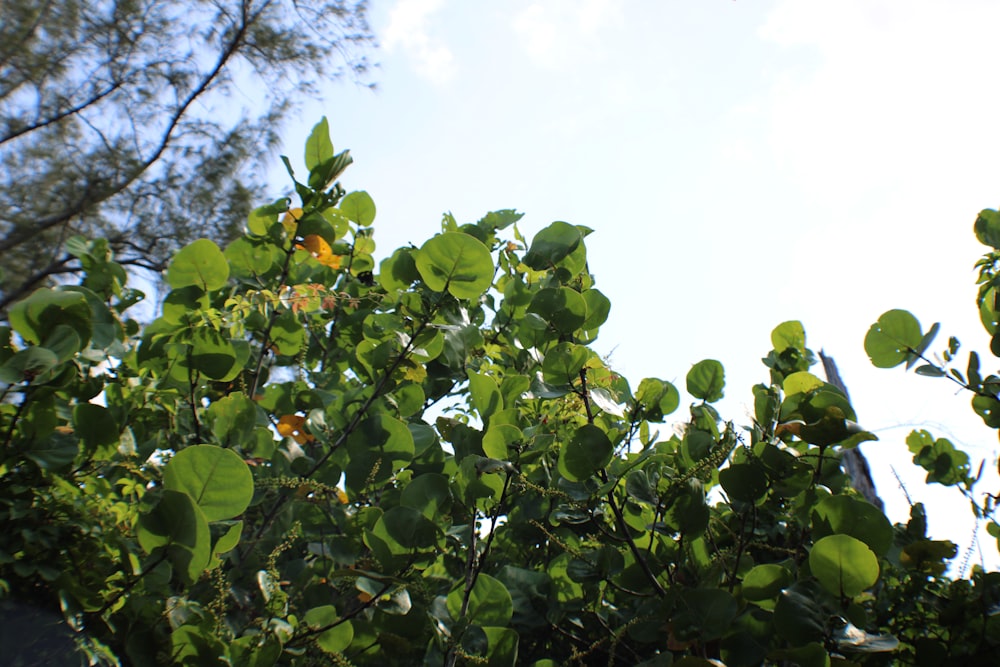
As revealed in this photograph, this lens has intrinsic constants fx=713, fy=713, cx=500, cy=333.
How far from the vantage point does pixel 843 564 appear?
742 millimetres

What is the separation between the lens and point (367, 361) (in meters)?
1.09

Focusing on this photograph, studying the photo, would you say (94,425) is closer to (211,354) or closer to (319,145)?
(211,354)

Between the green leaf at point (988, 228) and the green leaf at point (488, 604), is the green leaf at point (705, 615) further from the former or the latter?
the green leaf at point (988, 228)

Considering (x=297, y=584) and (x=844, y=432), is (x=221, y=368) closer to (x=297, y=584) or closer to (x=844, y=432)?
(x=297, y=584)

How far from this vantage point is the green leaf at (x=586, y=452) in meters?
0.86

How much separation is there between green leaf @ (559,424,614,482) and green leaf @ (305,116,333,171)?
21.5 inches

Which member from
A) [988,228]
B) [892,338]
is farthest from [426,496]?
[988,228]

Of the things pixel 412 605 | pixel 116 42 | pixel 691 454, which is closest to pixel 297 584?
pixel 412 605

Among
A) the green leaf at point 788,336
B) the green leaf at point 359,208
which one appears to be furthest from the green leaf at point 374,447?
the green leaf at point 788,336

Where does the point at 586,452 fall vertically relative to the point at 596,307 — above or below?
below

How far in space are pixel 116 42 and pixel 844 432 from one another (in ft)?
16.8

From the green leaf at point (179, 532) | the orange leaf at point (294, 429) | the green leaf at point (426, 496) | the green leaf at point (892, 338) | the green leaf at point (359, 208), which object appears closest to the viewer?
the green leaf at point (179, 532)

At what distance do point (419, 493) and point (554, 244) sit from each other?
0.42 meters

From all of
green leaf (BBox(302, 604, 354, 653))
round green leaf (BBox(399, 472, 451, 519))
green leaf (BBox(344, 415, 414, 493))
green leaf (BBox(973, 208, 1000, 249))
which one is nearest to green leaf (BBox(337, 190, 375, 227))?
green leaf (BBox(344, 415, 414, 493))
